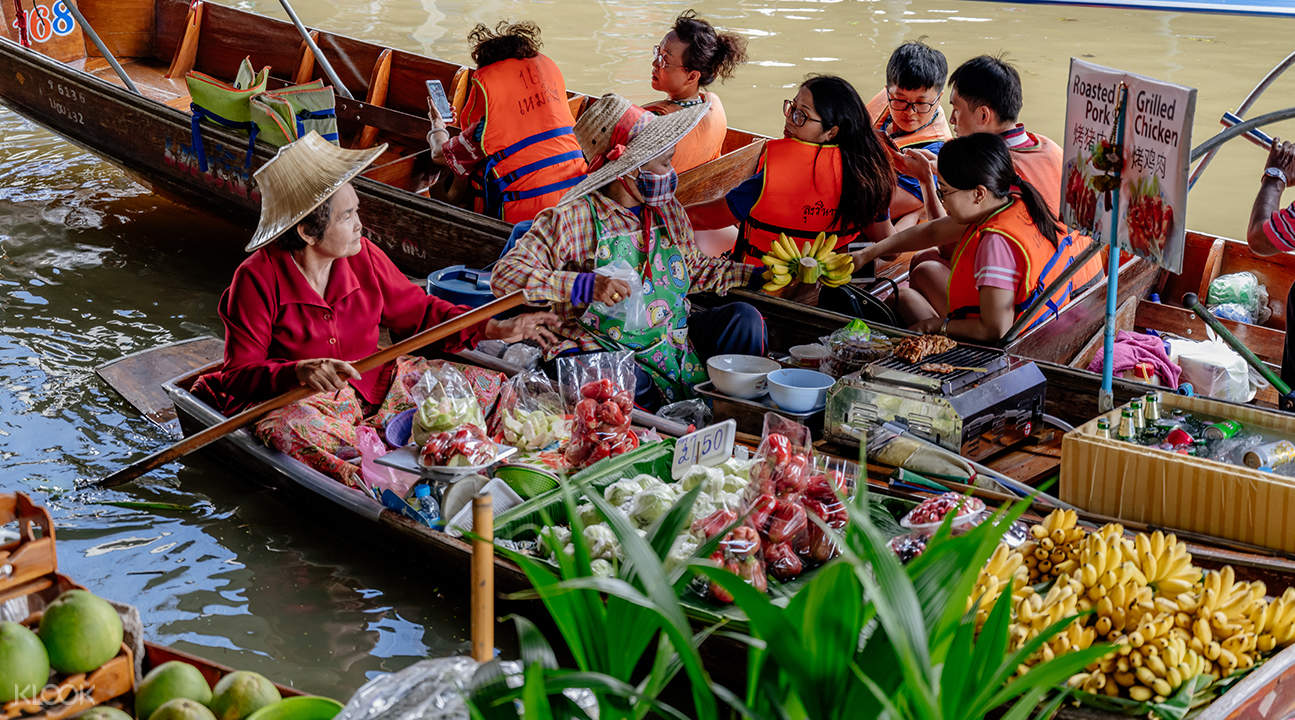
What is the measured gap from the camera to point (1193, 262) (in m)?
4.36

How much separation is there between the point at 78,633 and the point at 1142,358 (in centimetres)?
307

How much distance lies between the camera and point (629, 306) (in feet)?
11.8

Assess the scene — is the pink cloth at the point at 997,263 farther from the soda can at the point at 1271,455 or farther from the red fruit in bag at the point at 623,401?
the red fruit in bag at the point at 623,401

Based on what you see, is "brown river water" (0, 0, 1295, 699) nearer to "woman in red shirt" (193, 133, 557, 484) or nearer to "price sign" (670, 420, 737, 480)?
"woman in red shirt" (193, 133, 557, 484)

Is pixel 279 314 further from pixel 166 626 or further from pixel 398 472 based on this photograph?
pixel 166 626

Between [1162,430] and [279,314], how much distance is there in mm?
2383

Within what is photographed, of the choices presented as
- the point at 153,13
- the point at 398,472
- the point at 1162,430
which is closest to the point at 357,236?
the point at 398,472

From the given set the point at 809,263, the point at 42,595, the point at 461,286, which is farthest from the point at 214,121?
the point at 42,595

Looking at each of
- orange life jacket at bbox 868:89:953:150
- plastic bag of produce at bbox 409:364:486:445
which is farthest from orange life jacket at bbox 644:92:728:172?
→ plastic bag of produce at bbox 409:364:486:445

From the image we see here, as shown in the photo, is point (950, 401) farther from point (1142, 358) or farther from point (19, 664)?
point (19, 664)

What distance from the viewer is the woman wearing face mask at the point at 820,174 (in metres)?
3.75

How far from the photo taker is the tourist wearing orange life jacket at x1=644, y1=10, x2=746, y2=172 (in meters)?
4.77

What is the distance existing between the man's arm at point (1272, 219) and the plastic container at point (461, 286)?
8.17 feet

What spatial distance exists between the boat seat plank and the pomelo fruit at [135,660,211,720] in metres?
2.66
